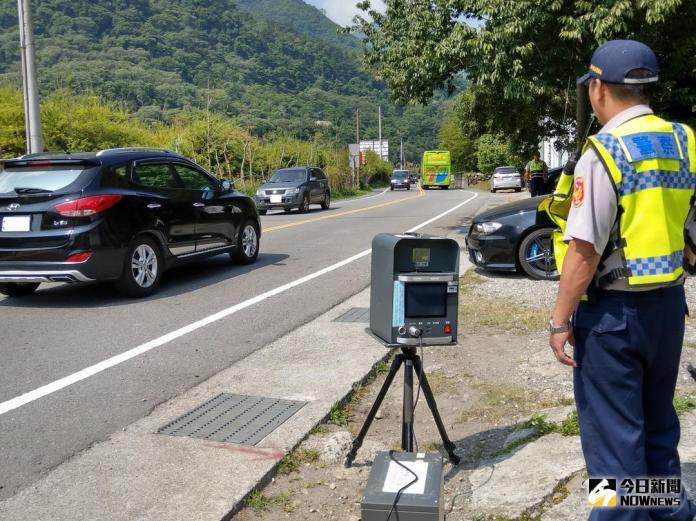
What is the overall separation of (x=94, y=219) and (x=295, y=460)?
4.77 meters

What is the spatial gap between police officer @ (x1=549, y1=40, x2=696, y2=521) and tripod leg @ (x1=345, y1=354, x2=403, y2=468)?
1147 millimetres

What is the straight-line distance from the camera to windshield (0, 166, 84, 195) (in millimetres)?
7812

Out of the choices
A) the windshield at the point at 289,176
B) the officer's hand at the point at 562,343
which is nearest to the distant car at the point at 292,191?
the windshield at the point at 289,176

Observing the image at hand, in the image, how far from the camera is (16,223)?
25.2ft

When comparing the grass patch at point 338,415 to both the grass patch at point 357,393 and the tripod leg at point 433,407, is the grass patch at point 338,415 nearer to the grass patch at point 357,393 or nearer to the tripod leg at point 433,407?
the grass patch at point 357,393

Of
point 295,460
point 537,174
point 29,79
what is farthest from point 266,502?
point 537,174

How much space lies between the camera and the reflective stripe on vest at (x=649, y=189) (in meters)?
2.36

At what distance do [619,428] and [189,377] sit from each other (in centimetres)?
357

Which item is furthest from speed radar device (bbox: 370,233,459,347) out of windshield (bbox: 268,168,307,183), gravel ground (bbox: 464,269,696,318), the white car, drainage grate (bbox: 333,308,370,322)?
the white car

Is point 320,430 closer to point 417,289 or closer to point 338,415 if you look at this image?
point 338,415

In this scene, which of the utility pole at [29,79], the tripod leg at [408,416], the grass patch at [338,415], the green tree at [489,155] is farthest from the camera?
the green tree at [489,155]

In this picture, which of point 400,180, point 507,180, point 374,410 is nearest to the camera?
point 374,410

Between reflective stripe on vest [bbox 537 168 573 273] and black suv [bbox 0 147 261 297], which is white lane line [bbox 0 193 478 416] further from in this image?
reflective stripe on vest [bbox 537 168 573 273]

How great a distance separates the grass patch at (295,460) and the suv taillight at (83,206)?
4721 mm
